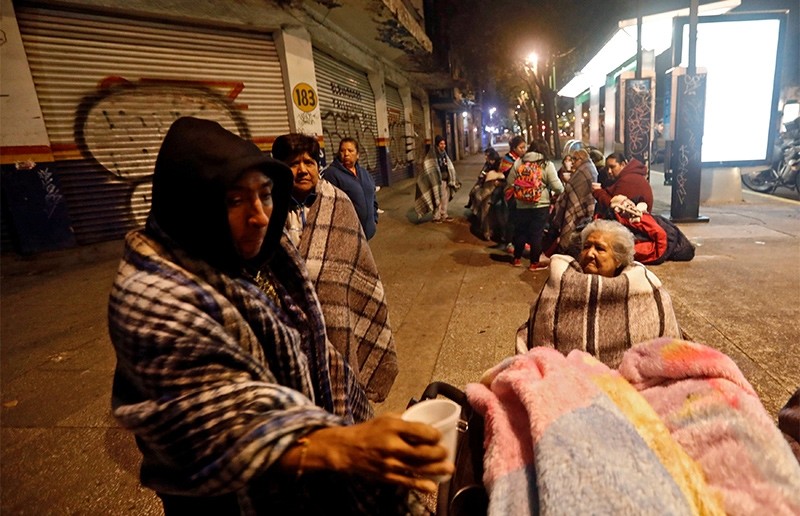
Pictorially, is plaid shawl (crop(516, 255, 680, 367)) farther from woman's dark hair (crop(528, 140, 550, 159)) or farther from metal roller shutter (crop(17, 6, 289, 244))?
metal roller shutter (crop(17, 6, 289, 244))

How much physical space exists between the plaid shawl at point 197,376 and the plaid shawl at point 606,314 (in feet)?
4.53

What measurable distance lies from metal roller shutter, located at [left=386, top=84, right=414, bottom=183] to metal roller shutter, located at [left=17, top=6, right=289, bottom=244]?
748 cm

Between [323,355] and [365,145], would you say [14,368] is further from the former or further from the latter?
[365,145]

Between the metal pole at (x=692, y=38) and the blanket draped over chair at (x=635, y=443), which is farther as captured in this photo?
the metal pole at (x=692, y=38)

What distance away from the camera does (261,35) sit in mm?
8461

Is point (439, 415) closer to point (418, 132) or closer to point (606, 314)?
point (606, 314)

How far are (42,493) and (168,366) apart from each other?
2.22 m

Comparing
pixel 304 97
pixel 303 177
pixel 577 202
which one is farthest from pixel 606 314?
A: pixel 304 97

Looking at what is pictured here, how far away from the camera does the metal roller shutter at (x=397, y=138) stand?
1538cm

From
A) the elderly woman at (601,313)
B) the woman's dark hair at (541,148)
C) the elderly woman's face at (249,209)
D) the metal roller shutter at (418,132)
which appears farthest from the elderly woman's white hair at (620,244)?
the metal roller shutter at (418,132)

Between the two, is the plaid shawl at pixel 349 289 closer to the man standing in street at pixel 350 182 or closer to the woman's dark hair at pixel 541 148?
the man standing in street at pixel 350 182

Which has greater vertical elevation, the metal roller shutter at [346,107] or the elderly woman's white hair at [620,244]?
the metal roller shutter at [346,107]

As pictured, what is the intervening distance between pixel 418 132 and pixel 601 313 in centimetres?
1903

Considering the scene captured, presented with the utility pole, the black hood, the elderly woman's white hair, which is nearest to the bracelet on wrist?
the black hood
